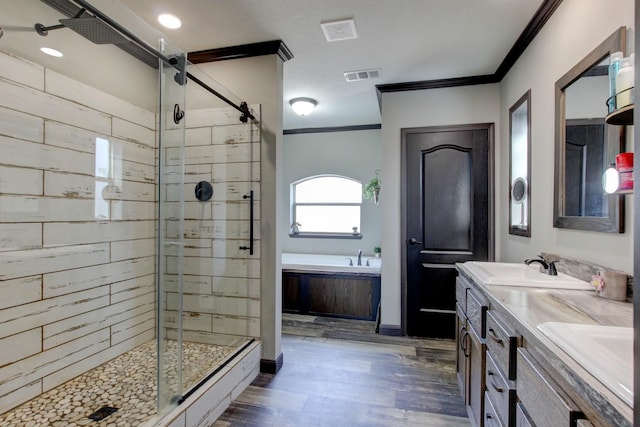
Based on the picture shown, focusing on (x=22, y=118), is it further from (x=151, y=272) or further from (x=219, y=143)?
(x=151, y=272)

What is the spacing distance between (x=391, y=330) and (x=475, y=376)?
63.9 inches

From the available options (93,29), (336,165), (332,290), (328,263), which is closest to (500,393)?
(332,290)

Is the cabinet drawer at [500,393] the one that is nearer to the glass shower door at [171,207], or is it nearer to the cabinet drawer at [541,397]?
the cabinet drawer at [541,397]

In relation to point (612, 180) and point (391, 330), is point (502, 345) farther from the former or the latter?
point (391, 330)

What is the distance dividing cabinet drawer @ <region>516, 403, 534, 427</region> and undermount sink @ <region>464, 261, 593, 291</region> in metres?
0.62

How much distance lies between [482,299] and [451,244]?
1683mm

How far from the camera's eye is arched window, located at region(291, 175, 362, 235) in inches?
191

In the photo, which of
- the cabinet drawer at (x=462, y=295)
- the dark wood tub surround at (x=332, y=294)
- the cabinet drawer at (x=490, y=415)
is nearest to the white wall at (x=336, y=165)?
the dark wood tub surround at (x=332, y=294)

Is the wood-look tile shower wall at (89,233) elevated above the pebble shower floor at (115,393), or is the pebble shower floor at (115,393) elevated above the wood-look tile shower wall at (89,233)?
the wood-look tile shower wall at (89,233)

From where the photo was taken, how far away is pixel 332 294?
3768mm

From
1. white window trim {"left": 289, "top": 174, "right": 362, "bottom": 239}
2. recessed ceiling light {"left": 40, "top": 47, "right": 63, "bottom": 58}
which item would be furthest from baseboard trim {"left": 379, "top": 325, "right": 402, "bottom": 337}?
A: recessed ceiling light {"left": 40, "top": 47, "right": 63, "bottom": 58}

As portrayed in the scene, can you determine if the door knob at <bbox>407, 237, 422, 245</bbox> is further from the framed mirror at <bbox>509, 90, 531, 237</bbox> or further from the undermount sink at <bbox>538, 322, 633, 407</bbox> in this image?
the undermount sink at <bbox>538, 322, 633, 407</bbox>

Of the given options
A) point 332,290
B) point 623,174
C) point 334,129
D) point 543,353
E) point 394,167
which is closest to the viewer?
point 543,353

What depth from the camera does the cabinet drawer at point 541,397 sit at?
79cm
